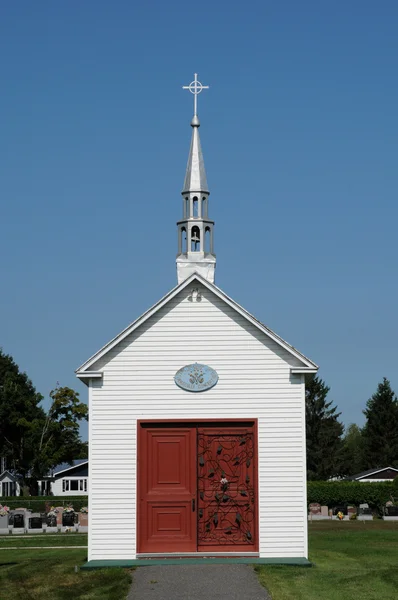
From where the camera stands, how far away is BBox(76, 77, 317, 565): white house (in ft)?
65.4

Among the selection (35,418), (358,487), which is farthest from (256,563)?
(35,418)

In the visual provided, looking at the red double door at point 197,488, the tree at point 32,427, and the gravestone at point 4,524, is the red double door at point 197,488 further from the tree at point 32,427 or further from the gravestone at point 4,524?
the tree at point 32,427

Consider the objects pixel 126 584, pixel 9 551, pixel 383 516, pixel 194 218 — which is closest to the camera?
pixel 126 584

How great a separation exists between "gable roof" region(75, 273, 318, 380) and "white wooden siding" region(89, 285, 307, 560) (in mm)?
149

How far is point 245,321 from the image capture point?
2053 centimetres

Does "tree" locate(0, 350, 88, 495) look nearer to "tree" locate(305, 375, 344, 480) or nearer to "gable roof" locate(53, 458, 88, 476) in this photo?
"gable roof" locate(53, 458, 88, 476)

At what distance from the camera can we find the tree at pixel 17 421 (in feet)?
252

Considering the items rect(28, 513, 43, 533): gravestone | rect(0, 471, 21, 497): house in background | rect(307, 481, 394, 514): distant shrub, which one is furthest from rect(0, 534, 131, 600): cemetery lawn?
rect(0, 471, 21, 497): house in background

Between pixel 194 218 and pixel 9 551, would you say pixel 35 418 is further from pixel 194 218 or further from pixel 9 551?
pixel 194 218

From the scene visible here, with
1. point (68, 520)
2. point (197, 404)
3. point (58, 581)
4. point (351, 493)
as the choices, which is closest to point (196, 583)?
point (58, 581)

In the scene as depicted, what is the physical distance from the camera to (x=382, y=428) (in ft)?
310

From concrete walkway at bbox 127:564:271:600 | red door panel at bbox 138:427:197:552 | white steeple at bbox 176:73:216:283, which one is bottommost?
concrete walkway at bbox 127:564:271:600

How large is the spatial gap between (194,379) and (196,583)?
15.4 feet

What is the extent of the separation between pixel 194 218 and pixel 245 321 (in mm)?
4245
